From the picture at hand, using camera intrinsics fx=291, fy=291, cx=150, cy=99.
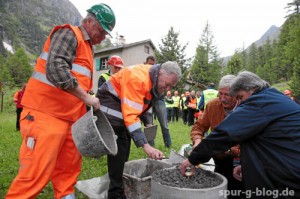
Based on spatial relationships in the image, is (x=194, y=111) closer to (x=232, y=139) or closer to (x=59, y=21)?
(x=232, y=139)

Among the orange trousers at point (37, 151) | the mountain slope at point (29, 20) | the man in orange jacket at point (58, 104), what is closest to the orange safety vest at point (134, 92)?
the man in orange jacket at point (58, 104)

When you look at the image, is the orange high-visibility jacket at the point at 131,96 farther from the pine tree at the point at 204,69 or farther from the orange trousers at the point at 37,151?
the pine tree at the point at 204,69

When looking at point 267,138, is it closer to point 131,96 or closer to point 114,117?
point 131,96

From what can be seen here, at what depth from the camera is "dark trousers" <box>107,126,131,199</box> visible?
126 inches

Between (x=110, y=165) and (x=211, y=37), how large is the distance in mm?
44507

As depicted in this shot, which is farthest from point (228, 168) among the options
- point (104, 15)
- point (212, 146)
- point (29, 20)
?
point (29, 20)

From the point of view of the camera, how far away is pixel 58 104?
257 cm

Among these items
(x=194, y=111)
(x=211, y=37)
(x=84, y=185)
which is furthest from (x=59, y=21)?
(x=84, y=185)

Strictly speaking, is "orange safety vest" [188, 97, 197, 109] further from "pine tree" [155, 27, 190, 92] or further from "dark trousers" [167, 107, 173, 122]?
"pine tree" [155, 27, 190, 92]

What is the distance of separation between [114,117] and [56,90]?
79cm

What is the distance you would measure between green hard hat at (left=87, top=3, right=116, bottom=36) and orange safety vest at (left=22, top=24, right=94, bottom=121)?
217 mm

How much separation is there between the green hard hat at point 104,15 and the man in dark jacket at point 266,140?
1374 millimetres

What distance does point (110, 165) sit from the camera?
10.5 ft

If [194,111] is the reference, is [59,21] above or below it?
above
